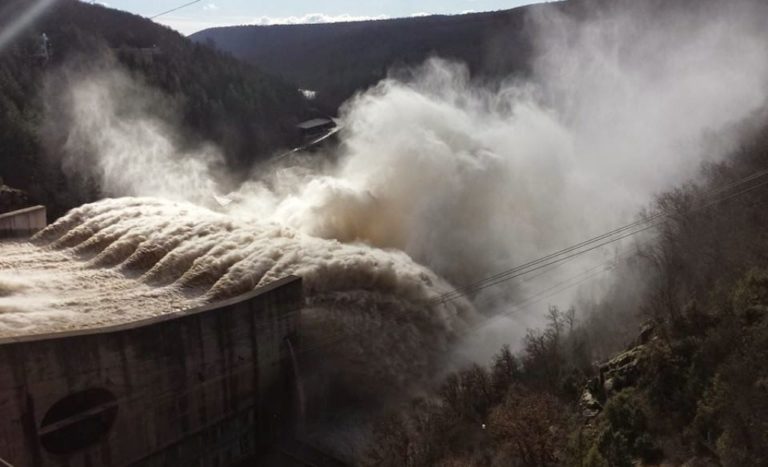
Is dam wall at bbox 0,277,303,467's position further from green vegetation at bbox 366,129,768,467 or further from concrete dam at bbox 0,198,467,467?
green vegetation at bbox 366,129,768,467

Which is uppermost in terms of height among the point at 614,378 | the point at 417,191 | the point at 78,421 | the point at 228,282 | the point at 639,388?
the point at 417,191

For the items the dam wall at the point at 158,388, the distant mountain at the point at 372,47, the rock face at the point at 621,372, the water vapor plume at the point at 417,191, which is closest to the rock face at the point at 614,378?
the rock face at the point at 621,372

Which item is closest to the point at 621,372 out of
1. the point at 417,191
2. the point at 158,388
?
the point at 158,388

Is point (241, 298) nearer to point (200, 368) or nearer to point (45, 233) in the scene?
point (200, 368)

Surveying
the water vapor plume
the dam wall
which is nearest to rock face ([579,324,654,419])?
the water vapor plume

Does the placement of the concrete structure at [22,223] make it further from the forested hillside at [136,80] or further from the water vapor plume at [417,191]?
the forested hillside at [136,80]

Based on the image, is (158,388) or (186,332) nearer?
(158,388)

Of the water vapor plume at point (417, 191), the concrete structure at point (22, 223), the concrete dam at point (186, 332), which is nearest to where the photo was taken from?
the concrete dam at point (186, 332)

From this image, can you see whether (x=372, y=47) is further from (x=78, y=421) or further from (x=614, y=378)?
(x=78, y=421)
